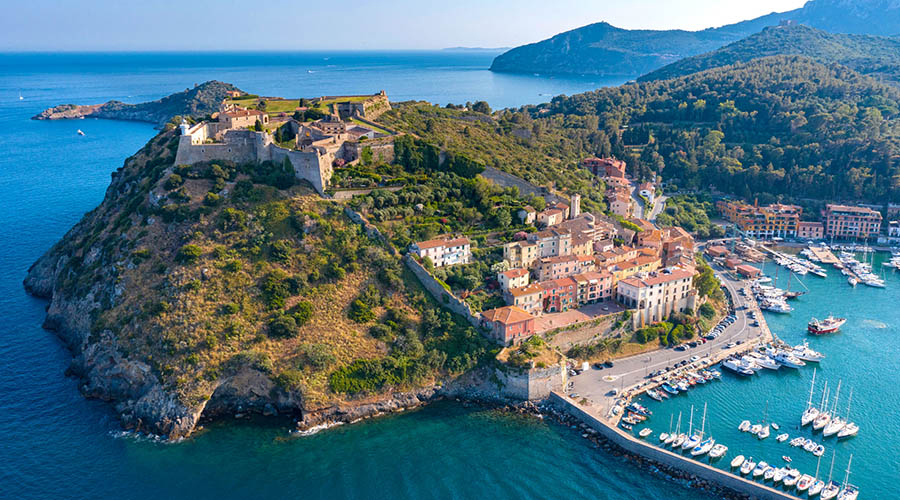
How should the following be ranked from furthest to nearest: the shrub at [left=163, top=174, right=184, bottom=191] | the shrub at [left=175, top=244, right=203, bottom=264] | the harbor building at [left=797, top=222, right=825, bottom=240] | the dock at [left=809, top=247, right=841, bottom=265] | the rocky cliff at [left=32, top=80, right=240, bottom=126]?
the rocky cliff at [left=32, top=80, right=240, bottom=126] → the harbor building at [left=797, top=222, right=825, bottom=240] → the dock at [left=809, top=247, right=841, bottom=265] → the shrub at [left=163, top=174, right=184, bottom=191] → the shrub at [left=175, top=244, right=203, bottom=264]

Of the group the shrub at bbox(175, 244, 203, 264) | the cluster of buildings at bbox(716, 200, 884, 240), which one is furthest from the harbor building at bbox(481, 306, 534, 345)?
the cluster of buildings at bbox(716, 200, 884, 240)

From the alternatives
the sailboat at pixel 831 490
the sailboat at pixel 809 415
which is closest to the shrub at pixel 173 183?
the sailboat at pixel 809 415

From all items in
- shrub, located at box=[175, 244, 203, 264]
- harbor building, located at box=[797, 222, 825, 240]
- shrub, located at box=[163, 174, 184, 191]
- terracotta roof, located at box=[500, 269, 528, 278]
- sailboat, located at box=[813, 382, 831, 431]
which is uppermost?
shrub, located at box=[163, 174, 184, 191]

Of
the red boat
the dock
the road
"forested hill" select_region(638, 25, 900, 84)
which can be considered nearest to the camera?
the road

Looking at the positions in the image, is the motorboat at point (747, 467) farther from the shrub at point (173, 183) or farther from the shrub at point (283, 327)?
the shrub at point (173, 183)

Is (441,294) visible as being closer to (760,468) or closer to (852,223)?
(760,468)

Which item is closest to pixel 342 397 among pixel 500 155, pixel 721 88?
pixel 500 155

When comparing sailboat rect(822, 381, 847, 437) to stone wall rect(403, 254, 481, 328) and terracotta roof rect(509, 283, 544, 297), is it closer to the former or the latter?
terracotta roof rect(509, 283, 544, 297)
